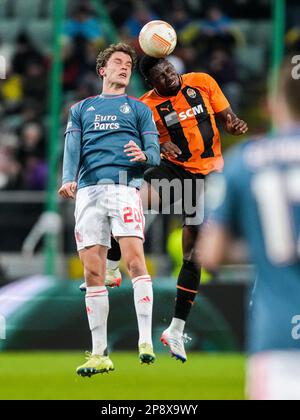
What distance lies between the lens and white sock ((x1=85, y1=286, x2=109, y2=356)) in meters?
9.63

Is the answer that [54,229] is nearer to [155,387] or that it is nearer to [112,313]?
[155,387]

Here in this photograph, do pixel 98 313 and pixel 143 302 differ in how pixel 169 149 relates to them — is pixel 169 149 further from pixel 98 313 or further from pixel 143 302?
pixel 98 313

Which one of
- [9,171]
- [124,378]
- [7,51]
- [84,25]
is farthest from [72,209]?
[7,51]

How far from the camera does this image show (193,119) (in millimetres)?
10109

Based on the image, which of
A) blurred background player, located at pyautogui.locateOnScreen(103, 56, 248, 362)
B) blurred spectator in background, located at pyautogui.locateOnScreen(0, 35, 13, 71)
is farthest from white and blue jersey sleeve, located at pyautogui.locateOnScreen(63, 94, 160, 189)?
blurred spectator in background, located at pyautogui.locateOnScreen(0, 35, 13, 71)

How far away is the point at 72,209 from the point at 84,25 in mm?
3648

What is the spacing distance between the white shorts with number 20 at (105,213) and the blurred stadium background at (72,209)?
21.2ft

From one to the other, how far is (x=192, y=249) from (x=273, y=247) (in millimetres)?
3829

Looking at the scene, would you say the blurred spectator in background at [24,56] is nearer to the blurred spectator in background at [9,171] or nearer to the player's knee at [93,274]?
the blurred spectator in background at [9,171]

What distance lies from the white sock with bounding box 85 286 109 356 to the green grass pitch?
15.3 ft

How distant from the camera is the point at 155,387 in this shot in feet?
55.5

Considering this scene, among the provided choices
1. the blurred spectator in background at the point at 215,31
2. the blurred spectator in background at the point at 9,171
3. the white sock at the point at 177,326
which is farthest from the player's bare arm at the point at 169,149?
the blurred spectator in background at the point at 215,31

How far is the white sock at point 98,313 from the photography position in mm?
9633

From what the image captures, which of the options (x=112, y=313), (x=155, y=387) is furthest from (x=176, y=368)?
(x=112, y=313)
